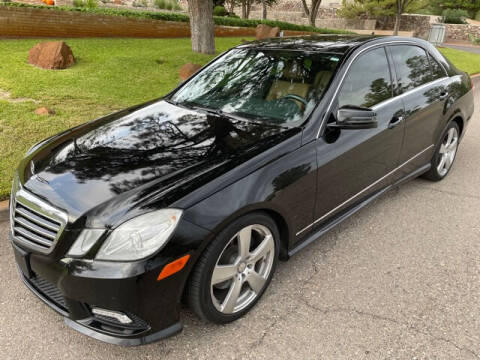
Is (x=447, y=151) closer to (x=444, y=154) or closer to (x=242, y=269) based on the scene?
(x=444, y=154)

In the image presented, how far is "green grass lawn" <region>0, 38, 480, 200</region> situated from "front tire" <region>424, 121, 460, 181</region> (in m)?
4.41

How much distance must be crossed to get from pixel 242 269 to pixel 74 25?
34.2 ft

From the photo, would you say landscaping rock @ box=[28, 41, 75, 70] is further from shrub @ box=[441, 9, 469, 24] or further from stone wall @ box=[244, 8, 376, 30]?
shrub @ box=[441, 9, 469, 24]

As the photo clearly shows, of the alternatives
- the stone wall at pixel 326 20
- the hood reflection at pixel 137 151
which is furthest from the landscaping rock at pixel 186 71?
the stone wall at pixel 326 20

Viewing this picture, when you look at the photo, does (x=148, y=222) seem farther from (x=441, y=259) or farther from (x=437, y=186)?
(x=437, y=186)

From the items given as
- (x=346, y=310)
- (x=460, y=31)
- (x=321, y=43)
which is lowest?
(x=346, y=310)

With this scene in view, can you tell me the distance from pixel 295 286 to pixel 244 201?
96cm

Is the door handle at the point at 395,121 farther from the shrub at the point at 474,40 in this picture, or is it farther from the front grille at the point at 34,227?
the shrub at the point at 474,40

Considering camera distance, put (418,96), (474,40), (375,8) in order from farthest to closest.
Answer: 1. (375,8)
2. (474,40)
3. (418,96)

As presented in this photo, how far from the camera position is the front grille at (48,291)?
2104 millimetres

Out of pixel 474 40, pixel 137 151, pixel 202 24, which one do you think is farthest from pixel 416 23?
pixel 137 151

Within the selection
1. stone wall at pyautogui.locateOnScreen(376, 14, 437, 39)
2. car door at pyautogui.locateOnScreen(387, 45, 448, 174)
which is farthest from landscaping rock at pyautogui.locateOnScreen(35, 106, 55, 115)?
stone wall at pyautogui.locateOnScreen(376, 14, 437, 39)

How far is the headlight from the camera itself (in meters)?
1.93

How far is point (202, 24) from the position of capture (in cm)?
908
